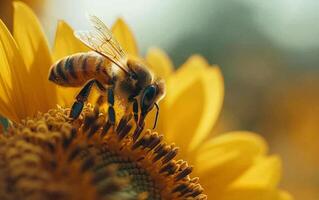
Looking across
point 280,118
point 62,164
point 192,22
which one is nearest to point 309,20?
point 192,22

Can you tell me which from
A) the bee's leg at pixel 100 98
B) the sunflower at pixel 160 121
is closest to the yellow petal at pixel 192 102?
the sunflower at pixel 160 121

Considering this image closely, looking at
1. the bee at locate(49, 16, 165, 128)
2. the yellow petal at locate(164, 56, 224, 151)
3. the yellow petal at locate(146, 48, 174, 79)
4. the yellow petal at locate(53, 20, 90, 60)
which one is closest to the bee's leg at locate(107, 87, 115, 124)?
the bee at locate(49, 16, 165, 128)

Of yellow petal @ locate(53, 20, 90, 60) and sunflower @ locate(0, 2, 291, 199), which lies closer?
sunflower @ locate(0, 2, 291, 199)

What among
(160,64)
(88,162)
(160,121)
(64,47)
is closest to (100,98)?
(64,47)

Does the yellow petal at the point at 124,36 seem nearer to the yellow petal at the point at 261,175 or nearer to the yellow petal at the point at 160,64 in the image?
the yellow petal at the point at 160,64

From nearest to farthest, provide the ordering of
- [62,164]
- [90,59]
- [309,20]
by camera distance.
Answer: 1. [62,164]
2. [90,59]
3. [309,20]

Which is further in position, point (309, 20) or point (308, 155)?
point (309, 20)

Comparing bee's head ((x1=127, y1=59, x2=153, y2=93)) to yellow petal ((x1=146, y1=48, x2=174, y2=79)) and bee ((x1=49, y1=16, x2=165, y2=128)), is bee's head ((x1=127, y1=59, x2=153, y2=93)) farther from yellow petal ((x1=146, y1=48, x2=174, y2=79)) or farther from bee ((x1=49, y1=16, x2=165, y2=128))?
yellow petal ((x1=146, y1=48, x2=174, y2=79))

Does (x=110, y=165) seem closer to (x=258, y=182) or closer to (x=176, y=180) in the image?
(x=176, y=180)
